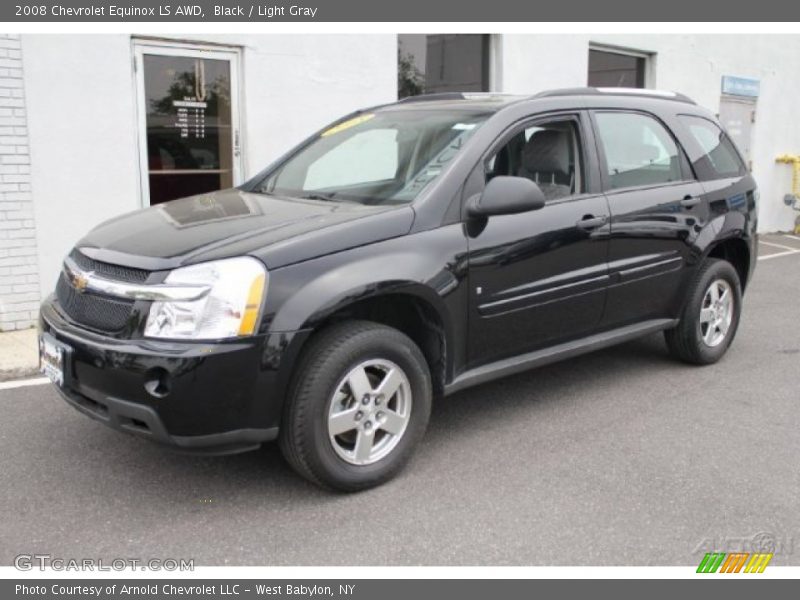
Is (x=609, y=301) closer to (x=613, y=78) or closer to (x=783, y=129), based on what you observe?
(x=613, y=78)

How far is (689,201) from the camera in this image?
5.09 m

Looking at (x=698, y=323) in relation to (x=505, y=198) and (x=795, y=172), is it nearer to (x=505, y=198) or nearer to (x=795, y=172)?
(x=505, y=198)

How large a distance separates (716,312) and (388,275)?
3.01 metres

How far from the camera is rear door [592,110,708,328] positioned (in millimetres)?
4648

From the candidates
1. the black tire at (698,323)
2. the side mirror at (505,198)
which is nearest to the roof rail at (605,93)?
the side mirror at (505,198)

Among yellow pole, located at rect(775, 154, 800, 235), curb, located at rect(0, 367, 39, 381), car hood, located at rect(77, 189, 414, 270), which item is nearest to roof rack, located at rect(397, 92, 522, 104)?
car hood, located at rect(77, 189, 414, 270)

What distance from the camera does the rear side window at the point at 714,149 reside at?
536 cm

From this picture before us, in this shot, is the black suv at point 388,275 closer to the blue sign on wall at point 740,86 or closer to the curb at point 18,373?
the curb at point 18,373

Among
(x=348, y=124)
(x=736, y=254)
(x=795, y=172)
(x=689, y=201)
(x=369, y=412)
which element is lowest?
(x=369, y=412)

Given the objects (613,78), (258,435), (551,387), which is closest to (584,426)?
(551,387)

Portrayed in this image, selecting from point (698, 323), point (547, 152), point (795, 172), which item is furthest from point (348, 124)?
point (795, 172)

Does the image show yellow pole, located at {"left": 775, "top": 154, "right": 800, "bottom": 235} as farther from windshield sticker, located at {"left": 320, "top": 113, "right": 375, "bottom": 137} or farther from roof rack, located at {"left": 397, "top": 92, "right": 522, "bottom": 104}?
windshield sticker, located at {"left": 320, "top": 113, "right": 375, "bottom": 137}

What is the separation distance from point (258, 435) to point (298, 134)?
5.28m

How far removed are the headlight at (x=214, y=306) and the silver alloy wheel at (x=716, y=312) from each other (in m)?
3.37
